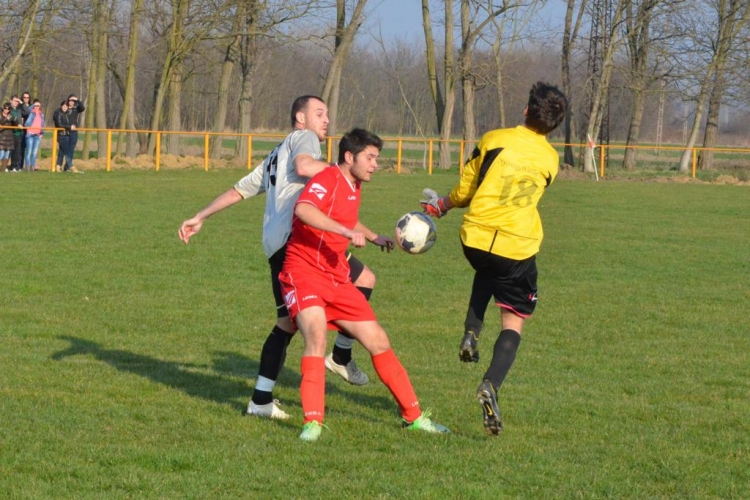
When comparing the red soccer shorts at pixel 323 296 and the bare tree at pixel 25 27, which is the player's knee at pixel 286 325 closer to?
the red soccer shorts at pixel 323 296

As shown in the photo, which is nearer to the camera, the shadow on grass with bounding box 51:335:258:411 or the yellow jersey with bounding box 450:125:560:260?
the yellow jersey with bounding box 450:125:560:260

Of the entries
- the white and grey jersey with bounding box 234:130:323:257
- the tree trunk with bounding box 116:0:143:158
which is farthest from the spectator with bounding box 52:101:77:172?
the white and grey jersey with bounding box 234:130:323:257

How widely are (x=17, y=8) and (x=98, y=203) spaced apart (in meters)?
13.8

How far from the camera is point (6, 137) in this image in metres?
26.0

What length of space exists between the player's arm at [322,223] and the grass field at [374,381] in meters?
1.05

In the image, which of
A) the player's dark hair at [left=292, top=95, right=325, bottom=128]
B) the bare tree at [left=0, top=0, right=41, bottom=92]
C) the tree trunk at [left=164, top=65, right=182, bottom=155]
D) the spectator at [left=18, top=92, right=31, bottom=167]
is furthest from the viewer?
the tree trunk at [left=164, top=65, right=182, bottom=155]

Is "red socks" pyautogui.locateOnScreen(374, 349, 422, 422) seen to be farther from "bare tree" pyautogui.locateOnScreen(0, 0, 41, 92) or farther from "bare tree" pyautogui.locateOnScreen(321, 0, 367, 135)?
"bare tree" pyautogui.locateOnScreen(321, 0, 367, 135)

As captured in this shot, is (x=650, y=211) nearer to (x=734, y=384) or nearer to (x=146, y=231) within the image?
(x=146, y=231)

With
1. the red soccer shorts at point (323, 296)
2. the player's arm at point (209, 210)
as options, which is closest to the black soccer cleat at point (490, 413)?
the red soccer shorts at point (323, 296)

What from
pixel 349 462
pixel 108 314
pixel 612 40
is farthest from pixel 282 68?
pixel 349 462

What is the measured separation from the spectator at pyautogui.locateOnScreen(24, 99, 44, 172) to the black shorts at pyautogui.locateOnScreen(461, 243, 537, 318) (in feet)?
72.4

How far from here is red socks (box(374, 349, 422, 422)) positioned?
5.62m

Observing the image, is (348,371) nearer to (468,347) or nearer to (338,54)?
(468,347)

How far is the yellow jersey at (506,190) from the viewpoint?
5.55 metres
